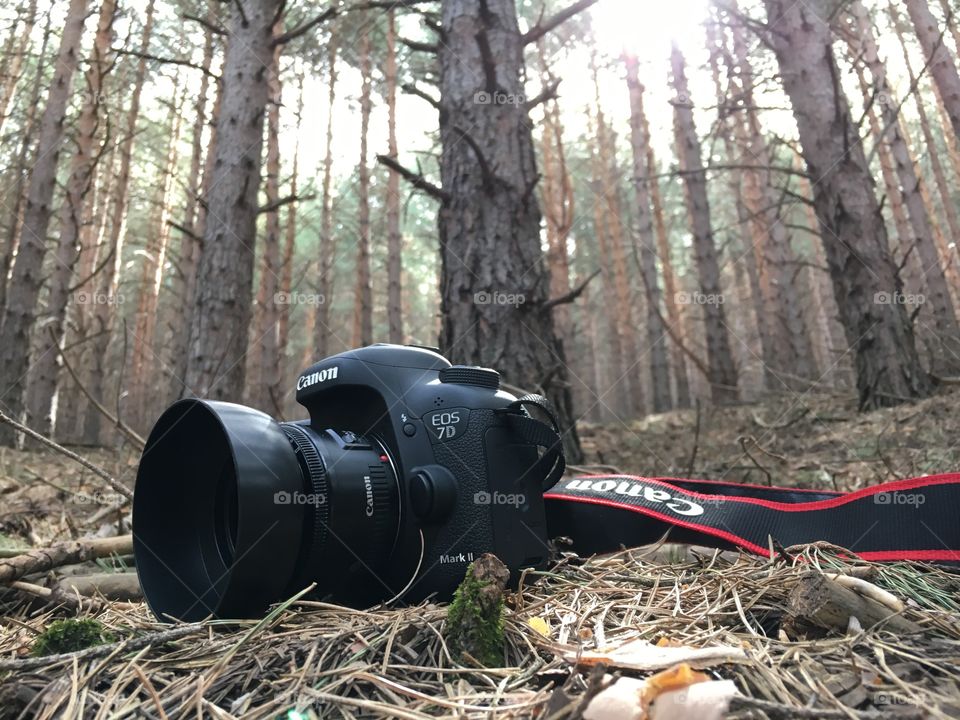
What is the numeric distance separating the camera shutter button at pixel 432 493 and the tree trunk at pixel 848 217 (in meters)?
3.53

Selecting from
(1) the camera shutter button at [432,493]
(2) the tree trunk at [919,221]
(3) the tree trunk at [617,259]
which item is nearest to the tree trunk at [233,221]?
(1) the camera shutter button at [432,493]

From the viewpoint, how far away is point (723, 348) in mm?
9086

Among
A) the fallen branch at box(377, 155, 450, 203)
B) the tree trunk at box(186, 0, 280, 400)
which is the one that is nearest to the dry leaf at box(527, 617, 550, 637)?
the fallen branch at box(377, 155, 450, 203)

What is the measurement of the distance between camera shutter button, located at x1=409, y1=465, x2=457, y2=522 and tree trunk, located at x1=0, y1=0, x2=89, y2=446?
595 cm

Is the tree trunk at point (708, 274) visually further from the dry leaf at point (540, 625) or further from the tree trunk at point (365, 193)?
the dry leaf at point (540, 625)

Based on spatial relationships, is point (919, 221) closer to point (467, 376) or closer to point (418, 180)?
point (418, 180)

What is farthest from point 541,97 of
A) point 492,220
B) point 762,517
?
point 762,517

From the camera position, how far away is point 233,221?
436cm

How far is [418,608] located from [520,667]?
324 mm

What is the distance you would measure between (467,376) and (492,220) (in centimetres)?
151

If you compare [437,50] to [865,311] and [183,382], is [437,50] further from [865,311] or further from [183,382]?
[865,311]

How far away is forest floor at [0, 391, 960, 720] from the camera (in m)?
0.84

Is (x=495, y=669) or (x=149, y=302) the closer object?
(x=495, y=669)

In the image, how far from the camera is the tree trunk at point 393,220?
39.8 feet
